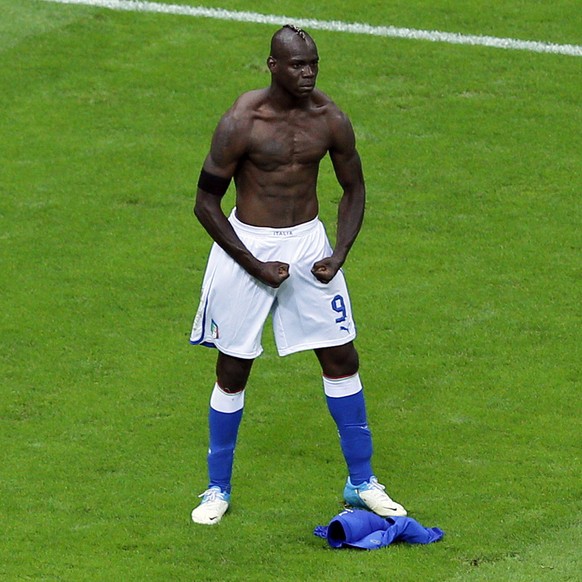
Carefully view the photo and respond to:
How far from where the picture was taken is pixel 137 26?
47.6 ft

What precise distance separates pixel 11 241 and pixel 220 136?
13.1 ft

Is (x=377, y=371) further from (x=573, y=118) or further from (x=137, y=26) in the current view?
(x=137, y=26)

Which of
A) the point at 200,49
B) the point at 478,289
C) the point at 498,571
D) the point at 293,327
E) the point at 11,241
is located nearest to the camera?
the point at 498,571

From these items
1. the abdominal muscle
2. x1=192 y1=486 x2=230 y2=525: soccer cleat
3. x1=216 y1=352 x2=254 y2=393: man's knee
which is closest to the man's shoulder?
the abdominal muscle

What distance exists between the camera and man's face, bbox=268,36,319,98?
7629mm

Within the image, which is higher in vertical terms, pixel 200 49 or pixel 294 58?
pixel 294 58

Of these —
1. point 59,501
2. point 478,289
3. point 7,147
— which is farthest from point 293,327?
point 7,147

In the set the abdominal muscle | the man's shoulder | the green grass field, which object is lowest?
the green grass field

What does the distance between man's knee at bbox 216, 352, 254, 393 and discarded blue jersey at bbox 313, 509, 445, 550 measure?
2.94 ft

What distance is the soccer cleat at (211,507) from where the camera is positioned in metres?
8.16

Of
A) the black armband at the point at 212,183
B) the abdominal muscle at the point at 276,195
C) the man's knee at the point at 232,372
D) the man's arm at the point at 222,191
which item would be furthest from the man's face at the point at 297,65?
the man's knee at the point at 232,372

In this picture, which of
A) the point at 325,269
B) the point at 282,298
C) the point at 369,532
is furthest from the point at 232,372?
the point at 369,532

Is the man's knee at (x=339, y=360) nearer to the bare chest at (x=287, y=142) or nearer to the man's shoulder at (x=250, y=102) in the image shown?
the bare chest at (x=287, y=142)

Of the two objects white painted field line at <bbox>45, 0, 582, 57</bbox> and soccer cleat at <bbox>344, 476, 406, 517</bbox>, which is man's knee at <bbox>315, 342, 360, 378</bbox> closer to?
soccer cleat at <bbox>344, 476, 406, 517</bbox>
